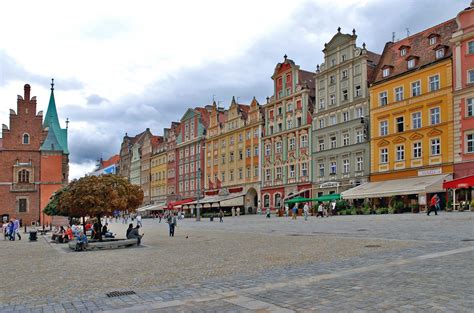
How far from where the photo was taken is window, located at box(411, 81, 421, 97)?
153ft

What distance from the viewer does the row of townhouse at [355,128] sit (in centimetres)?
4306

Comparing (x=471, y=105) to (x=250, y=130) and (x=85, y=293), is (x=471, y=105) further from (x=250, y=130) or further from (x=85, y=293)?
(x=85, y=293)

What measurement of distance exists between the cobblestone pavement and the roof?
3319 centimetres

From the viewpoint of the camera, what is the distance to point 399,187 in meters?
43.5

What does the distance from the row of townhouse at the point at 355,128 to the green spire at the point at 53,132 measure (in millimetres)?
20650

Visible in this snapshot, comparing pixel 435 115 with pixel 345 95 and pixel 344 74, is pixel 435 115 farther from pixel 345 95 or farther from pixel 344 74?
pixel 344 74

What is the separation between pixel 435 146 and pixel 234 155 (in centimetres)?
3465

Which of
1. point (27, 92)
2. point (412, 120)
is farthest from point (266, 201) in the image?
point (27, 92)

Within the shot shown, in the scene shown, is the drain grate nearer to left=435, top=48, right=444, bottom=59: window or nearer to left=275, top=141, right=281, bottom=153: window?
left=435, top=48, right=444, bottom=59: window

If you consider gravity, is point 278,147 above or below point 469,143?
above

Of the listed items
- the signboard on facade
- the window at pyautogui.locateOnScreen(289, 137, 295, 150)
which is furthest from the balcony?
the signboard on facade

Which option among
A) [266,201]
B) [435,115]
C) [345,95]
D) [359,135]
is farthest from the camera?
[266,201]

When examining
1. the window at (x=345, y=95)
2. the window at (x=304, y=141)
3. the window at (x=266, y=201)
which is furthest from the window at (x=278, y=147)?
the window at (x=345, y=95)

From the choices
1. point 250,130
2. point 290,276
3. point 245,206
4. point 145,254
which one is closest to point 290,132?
point 250,130
